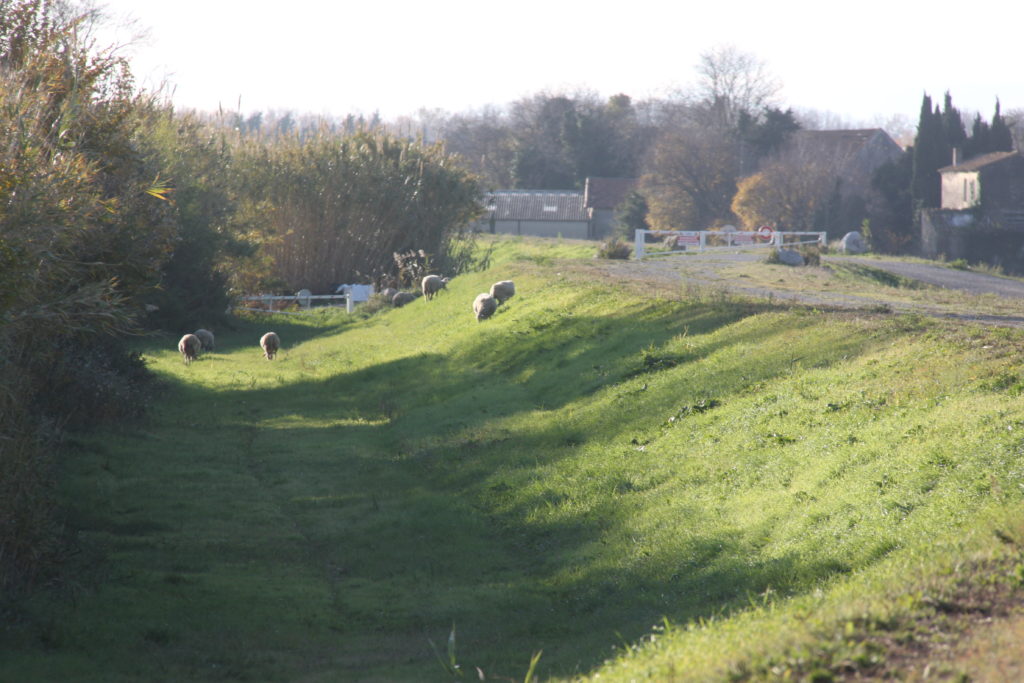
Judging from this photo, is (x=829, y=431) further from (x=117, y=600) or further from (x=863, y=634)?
(x=117, y=600)

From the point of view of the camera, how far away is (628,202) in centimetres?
7762

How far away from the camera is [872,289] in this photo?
26.9 meters

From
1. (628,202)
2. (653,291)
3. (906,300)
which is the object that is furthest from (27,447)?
(628,202)

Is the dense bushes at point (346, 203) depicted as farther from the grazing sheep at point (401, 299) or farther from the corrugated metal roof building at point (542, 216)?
the corrugated metal roof building at point (542, 216)

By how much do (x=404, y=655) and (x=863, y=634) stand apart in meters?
4.21

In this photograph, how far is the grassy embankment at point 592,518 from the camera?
26.2 ft

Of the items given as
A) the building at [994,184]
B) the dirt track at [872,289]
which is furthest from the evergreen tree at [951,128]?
the dirt track at [872,289]

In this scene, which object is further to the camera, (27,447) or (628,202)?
(628,202)

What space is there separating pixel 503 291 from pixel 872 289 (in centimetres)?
919

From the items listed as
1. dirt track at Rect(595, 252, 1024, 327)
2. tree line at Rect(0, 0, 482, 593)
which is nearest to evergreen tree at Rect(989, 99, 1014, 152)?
dirt track at Rect(595, 252, 1024, 327)

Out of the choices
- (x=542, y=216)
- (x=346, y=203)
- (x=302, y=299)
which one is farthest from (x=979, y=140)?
(x=302, y=299)

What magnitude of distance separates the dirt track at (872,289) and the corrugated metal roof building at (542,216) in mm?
47189

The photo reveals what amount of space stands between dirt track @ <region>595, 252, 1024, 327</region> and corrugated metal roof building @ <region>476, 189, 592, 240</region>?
155 ft

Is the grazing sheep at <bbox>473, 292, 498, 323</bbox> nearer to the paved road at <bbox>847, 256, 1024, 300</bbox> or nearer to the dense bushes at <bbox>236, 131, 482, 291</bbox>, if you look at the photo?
the paved road at <bbox>847, 256, 1024, 300</bbox>
